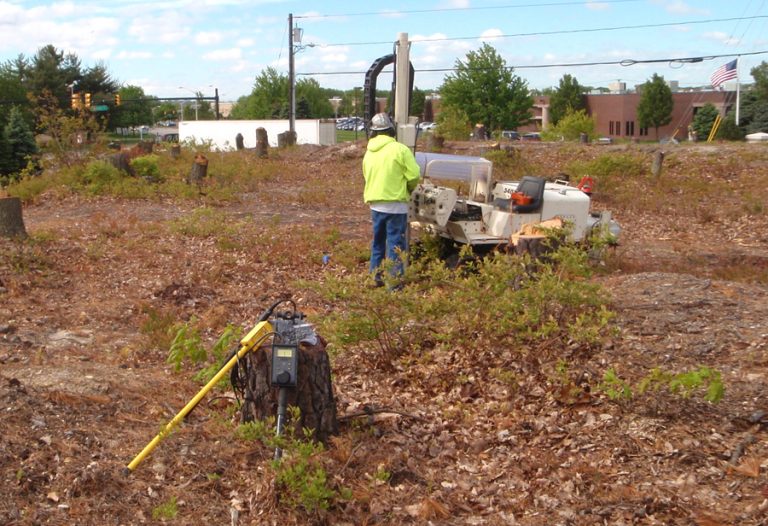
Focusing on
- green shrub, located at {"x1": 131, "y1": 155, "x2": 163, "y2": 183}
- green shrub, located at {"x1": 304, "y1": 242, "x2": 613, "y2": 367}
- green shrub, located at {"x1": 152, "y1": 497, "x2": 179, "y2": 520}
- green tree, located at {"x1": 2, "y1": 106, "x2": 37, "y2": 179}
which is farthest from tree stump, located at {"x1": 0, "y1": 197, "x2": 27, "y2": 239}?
green tree, located at {"x1": 2, "y1": 106, "x2": 37, "y2": 179}

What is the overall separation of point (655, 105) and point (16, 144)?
49.0m

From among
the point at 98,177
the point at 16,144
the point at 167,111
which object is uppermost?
the point at 167,111

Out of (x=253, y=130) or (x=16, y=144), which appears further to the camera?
(x=253, y=130)

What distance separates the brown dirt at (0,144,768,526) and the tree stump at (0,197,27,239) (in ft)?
4.32

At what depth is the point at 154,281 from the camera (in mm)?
10312

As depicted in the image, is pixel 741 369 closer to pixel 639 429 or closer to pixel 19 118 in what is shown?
pixel 639 429

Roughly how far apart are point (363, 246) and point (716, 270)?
4.73 metres

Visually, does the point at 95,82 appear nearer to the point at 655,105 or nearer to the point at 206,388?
the point at 655,105

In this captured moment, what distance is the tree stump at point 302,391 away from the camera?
4.91 meters

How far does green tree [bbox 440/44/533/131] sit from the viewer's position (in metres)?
54.2

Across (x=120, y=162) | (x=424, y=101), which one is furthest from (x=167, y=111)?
(x=120, y=162)

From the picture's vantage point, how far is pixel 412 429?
5484mm

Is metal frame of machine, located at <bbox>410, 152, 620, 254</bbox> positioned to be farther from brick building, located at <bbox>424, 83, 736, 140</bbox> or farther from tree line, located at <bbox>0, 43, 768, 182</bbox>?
brick building, located at <bbox>424, 83, 736, 140</bbox>

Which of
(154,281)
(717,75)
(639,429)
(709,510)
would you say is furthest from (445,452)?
(717,75)
